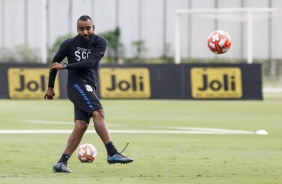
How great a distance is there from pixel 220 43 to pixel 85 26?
271 centimetres

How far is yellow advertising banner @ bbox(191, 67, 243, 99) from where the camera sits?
→ 3491cm

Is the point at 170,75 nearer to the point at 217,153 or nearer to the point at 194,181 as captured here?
the point at 217,153

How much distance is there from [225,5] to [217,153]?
133 feet

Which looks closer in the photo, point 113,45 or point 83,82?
point 83,82

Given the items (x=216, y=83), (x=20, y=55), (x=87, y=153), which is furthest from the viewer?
(x=20, y=55)

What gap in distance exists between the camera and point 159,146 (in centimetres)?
1659

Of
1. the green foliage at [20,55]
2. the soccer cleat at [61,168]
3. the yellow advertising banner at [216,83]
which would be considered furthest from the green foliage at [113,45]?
the soccer cleat at [61,168]

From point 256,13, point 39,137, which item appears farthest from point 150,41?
point 39,137

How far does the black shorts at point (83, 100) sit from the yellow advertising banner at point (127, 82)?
74.1 feet

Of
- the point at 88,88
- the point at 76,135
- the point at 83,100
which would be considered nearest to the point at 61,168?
the point at 76,135

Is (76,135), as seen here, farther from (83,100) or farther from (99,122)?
(83,100)

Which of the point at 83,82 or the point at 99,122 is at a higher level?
the point at 83,82

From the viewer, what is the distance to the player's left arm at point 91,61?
12.3m

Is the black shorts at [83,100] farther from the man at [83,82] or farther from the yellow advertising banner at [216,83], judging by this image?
the yellow advertising banner at [216,83]
